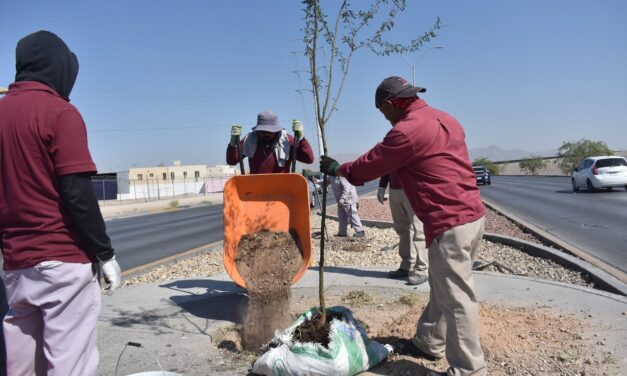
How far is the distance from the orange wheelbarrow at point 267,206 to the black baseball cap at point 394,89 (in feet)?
4.74

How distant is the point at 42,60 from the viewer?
8.30ft

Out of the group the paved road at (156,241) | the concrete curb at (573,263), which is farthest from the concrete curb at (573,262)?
the paved road at (156,241)

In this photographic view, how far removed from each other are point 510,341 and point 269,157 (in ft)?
9.35

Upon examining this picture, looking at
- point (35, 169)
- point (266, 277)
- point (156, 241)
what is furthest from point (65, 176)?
point (156, 241)

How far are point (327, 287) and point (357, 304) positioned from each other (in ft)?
2.85

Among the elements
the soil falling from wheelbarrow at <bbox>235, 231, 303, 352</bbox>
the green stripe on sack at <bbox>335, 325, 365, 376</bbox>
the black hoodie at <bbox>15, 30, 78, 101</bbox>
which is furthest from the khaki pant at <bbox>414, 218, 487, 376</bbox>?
the black hoodie at <bbox>15, 30, 78, 101</bbox>

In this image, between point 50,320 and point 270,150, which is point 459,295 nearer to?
point 50,320

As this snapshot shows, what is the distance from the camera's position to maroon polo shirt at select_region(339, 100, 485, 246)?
3.22 metres

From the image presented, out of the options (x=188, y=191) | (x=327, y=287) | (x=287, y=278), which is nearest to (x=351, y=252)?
(x=327, y=287)

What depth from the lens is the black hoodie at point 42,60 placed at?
2521 millimetres

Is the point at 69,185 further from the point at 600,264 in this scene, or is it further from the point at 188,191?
the point at 188,191

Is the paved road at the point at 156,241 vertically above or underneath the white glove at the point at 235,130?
underneath

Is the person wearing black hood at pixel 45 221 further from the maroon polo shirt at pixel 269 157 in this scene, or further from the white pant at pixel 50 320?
the maroon polo shirt at pixel 269 157

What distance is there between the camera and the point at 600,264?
7.11m
